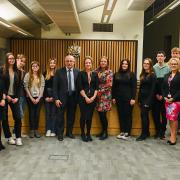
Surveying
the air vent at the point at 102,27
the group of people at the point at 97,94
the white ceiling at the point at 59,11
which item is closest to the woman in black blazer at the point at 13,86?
the group of people at the point at 97,94

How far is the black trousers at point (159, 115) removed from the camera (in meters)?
5.39

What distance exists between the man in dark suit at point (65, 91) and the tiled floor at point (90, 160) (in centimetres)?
41

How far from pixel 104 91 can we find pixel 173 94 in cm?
118

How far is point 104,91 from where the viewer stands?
5.34m

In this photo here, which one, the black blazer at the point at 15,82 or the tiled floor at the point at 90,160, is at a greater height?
the black blazer at the point at 15,82

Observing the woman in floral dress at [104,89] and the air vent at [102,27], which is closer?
the woman in floral dress at [104,89]

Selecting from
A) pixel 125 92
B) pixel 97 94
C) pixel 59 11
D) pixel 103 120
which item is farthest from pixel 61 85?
pixel 59 11

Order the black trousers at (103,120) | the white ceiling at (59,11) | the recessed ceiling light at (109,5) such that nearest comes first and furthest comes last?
the black trousers at (103,120), the white ceiling at (59,11), the recessed ceiling light at (109,5)

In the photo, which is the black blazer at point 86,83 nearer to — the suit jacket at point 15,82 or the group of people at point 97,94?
the group of people at point 97,94

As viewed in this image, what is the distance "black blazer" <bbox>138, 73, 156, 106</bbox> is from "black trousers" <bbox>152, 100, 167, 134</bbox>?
213 millimetres

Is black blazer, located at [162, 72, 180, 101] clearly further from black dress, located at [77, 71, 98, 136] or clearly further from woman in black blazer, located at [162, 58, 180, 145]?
black dress, located at [77, 71, 98, 136]

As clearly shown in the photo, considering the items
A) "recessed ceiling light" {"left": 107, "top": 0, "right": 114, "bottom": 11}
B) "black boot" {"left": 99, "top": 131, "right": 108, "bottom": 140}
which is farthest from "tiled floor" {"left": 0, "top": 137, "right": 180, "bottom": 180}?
"recessed ceiling light" {"left": 107, "top": 0, "right": 114, "bottom": 11}

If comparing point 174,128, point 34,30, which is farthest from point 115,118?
point 34,30

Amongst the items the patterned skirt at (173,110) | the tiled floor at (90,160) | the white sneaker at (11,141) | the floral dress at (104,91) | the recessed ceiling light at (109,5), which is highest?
the recessed ceiling light at (109,5)
